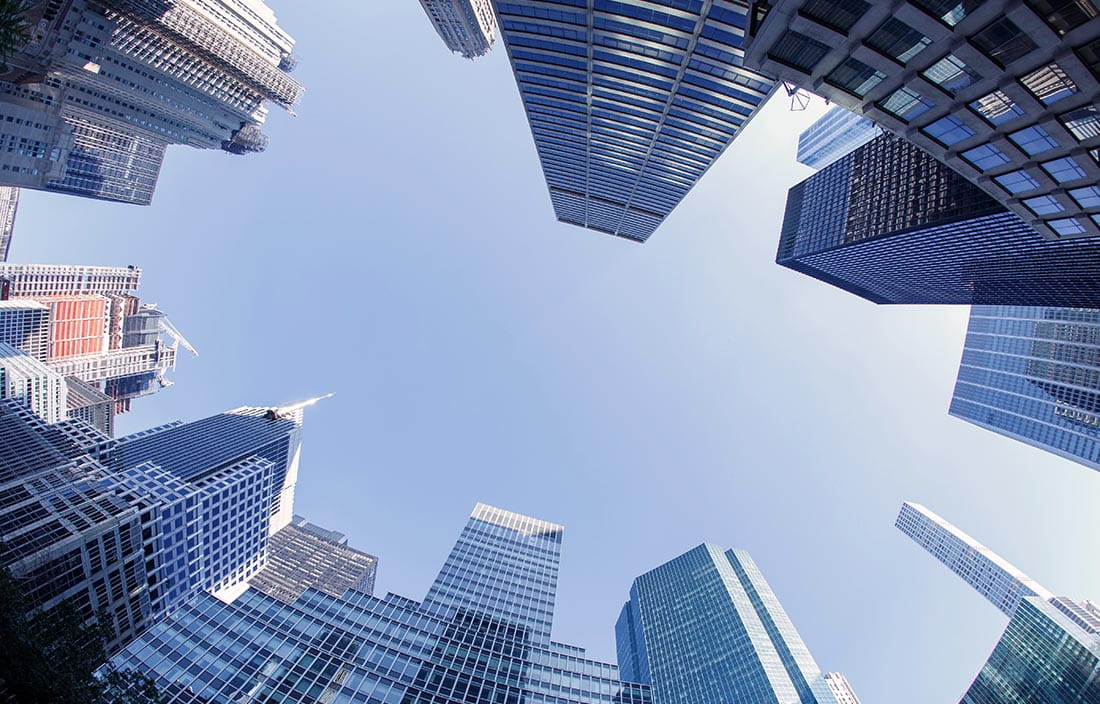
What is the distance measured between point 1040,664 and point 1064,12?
169 meters

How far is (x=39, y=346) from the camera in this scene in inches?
5650

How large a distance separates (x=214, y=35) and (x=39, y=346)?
110 metres

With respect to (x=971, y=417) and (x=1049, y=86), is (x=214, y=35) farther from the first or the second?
(x=971, y=417)

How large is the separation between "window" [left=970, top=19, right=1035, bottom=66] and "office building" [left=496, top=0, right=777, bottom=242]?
29.1 m

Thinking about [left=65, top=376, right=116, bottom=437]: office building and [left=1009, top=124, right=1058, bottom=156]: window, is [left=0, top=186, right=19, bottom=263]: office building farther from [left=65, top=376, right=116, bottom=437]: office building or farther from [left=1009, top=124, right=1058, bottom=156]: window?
[left=1009, top=124, right=1058, bottom=156]: window

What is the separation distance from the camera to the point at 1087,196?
26.2m

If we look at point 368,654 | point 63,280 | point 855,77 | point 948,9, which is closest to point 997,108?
point 855,77

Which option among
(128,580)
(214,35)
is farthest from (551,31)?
(214,35)

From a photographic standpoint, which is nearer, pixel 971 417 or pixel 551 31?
pixel 551 31

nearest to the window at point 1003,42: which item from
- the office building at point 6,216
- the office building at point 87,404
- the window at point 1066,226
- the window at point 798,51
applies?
the window at point 798,51

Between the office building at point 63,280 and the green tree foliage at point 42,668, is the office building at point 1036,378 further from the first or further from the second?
the office building at point 63,280

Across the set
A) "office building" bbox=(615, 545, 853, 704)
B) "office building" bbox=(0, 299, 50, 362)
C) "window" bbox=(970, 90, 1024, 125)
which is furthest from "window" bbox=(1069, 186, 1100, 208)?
"office building" bbox=(0, 299, 50, 362)

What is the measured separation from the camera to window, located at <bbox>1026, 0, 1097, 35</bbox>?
59.3 ft

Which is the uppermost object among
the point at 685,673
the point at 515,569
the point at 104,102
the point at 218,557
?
the point at 104,102
